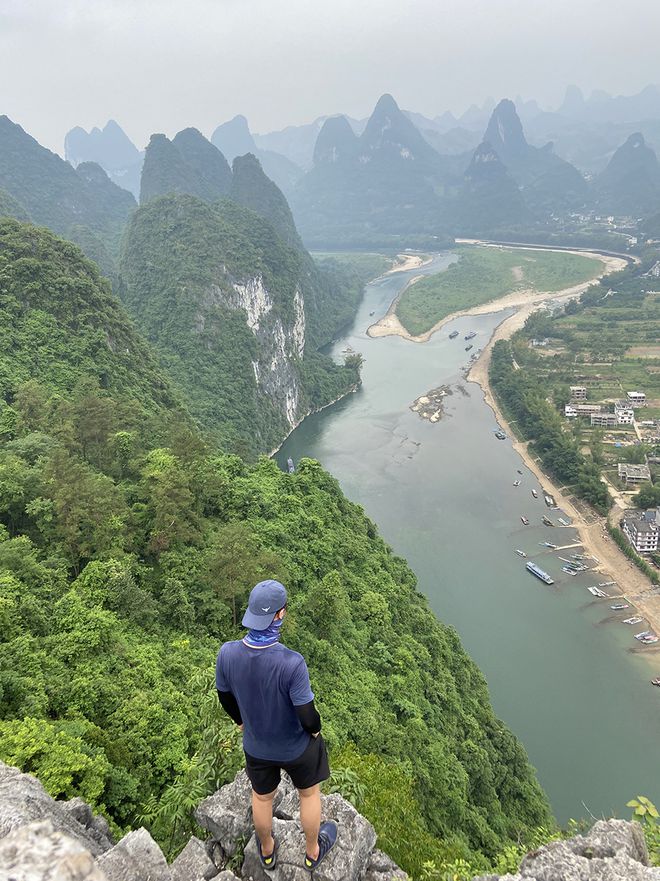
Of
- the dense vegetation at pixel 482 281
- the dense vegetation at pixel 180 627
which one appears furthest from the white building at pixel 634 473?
the dense vegetation at pixel 482 281

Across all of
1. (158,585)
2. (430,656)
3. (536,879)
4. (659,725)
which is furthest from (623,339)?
(536,879)

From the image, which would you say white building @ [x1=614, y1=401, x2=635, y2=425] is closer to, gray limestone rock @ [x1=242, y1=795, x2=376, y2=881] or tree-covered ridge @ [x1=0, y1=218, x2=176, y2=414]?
tree-covered ridge @ [x1=0, y1=218, x2=176, y2=414]

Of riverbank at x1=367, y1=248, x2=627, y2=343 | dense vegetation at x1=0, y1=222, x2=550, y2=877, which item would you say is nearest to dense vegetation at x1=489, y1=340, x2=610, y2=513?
riverbank at x1=367, y1=248, x2=627, y2=343

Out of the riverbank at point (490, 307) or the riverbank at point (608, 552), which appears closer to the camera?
the riverbank at point (608, 552)

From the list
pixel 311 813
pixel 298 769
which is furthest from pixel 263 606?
pixel 311 813

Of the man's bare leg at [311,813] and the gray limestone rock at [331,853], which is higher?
the man's bare leg at [311,813]

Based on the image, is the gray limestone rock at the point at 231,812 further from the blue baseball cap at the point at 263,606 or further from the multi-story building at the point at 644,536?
the multi-story building at the point at 644,536

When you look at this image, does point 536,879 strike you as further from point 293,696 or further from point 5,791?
point 5,791
